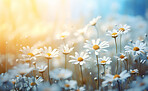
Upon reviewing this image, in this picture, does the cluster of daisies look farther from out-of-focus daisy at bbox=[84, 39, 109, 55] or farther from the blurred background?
the blurred background

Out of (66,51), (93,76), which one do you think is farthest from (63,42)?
(93,76)

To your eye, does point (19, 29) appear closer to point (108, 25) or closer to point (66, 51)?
point (66, 51)

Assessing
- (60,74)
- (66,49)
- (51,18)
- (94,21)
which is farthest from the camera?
(51,18)

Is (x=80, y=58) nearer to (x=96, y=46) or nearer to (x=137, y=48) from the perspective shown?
(x=96, y=46)

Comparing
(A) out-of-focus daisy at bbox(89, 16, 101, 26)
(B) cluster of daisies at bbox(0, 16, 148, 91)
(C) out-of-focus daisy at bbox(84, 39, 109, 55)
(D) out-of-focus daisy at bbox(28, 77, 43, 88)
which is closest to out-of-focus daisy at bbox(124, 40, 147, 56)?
(B) cluster of daisies at bbox(0, 16, 148, 91)

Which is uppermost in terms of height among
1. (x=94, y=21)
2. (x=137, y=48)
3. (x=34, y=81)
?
(x=94, y=21)

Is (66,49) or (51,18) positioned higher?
(51,18)

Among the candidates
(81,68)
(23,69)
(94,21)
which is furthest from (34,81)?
(94,21)

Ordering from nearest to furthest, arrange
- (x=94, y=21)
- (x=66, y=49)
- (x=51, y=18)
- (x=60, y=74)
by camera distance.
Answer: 1. (x=60, y=74)
2. (x=66, y=49)
3. (x=94, y=21)
4. (x=51, y=18)

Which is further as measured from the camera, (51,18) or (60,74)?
(51,18)
